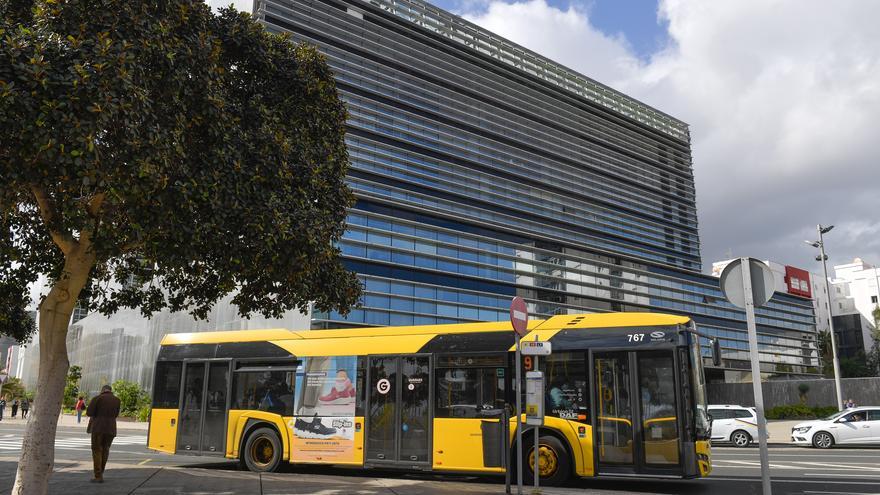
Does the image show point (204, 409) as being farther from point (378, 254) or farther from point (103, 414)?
point (378, 254)

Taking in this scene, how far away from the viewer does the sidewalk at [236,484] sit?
10.2m

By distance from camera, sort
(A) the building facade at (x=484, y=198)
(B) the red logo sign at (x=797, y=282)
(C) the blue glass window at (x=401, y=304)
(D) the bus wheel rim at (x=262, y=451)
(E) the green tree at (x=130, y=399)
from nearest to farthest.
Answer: (D) the bus wheel rim at (x=262, y=451)
(E) the green tree at (x=130, y=399)
(C) the blue glass window at (x=401, y=304)
(A) the building facade at (x=484, y=198)
(B) the red logo sign at (x=797, y=282)

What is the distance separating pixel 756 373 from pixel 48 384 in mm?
8744

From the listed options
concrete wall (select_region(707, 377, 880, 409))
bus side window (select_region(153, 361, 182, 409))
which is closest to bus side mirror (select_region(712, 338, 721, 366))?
bus side window (select_region(153, 361, 182, 409))

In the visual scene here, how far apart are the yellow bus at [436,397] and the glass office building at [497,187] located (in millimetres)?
27447

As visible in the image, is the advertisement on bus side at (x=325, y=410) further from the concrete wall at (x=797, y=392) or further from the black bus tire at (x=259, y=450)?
the concrete wall at (x=797, y=392)

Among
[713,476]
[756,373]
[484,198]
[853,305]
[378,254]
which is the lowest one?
[713,476]

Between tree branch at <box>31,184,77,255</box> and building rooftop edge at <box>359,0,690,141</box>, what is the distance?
5254 centimetres

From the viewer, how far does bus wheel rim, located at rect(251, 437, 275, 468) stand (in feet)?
44.8

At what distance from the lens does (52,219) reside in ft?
27.6

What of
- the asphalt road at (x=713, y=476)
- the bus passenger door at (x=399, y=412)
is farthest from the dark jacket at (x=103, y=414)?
the bus passenger door at (x=399, y=412)

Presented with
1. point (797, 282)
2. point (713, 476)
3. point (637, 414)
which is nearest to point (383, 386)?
point (637, 414)

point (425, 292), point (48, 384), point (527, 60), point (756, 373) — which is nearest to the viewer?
point (756, 373)

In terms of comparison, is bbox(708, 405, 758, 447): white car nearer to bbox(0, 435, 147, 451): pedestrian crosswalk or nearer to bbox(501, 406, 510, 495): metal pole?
bbox(501, 406, 510, 495): metal pole
